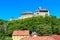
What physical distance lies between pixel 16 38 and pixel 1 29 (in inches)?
493

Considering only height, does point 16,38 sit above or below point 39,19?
below

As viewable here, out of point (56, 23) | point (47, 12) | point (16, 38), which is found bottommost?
point (16, 38)

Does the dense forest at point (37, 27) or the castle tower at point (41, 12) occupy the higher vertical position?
the castle tower at point (41, 12)

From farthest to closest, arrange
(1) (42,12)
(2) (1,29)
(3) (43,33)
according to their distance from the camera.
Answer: (1) (42,12) < (2) (1,29) < (3) (43,33)

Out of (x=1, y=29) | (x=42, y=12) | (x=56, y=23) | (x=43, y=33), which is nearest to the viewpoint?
(x=43, y=33)

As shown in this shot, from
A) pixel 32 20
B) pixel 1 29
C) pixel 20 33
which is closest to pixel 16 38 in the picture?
pixel 20 33

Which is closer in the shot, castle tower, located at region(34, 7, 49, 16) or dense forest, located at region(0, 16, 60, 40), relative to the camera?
dense forest, located at region(0, 16, 60, 40)

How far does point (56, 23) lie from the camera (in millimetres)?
76125

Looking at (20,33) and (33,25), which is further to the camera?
(33,25)

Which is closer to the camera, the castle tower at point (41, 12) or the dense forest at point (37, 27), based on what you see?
the dense forest at point (37, 27)

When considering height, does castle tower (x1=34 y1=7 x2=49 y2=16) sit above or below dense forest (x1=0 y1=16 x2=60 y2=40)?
above

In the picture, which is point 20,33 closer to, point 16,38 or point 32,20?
point 16,38

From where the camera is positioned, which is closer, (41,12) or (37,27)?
(37,27)

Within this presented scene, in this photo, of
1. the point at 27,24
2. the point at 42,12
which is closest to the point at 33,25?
the point at 27,24
